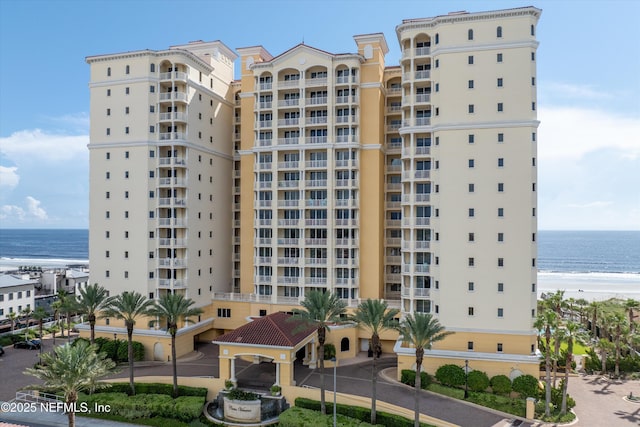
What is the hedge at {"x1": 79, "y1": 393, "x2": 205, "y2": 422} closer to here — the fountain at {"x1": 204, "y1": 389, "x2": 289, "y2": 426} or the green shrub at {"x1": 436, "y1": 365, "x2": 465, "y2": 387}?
the fountain at {"x1": 204, "y1": 389, "x2": 289, "y2": 426}

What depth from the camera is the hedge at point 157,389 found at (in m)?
39.8

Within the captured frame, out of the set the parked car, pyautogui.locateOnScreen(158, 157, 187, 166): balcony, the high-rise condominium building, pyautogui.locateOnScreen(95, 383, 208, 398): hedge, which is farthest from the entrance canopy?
the parked car

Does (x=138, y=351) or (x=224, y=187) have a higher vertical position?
(x=224, y=187)

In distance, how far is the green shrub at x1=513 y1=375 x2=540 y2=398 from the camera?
3762 centimetres

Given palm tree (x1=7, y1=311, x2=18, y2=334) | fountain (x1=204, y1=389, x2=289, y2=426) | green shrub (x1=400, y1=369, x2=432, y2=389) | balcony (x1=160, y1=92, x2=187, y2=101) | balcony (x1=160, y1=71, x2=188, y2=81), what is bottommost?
fountain (x1=204, y1=389, x2=289, y2=426)

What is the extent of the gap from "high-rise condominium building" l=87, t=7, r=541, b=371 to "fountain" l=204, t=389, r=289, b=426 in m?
12.6

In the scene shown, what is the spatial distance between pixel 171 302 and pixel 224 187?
22383 millimetres

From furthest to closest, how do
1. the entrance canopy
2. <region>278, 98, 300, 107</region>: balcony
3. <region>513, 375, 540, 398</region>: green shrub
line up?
<region>278, 98, 300, 107</region>: balcony
the entrance canopy
<region>513, 375, 540, 398</region>: green shrub

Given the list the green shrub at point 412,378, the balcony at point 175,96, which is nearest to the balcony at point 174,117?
the balcony at point 175,96

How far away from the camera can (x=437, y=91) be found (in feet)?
145

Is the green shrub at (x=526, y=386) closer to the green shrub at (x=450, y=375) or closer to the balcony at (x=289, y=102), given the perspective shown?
the green shrub at (x=450, y=375)

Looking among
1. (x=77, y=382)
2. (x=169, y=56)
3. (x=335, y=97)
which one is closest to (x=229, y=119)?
(x=169, y=56)

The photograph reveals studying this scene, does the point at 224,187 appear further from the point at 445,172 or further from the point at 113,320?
the point at 445,172

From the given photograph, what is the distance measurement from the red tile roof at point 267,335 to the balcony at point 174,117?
2509cm
